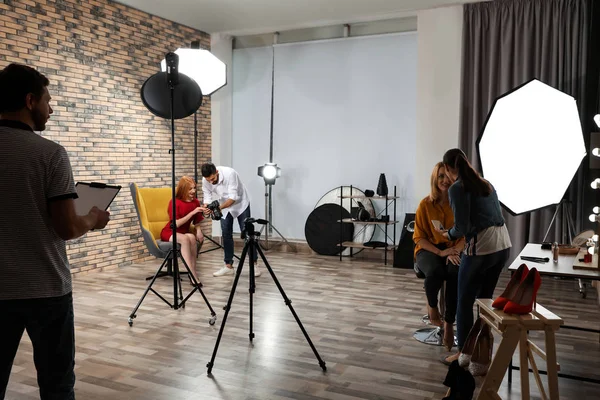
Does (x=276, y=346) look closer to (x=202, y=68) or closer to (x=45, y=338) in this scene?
(x=45, y=338)

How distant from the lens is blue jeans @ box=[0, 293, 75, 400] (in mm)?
1635

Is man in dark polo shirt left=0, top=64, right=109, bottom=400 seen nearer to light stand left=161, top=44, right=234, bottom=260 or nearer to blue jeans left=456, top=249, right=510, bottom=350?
blue jeans left=456, top=249, right=510, bottom=350

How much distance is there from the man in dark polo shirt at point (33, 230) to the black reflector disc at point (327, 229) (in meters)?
5.32

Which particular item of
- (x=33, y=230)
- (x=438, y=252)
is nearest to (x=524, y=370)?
(x=438, y=252)

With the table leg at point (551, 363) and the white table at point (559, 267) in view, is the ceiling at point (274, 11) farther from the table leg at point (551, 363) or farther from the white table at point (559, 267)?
the table leg at point (551, 363)

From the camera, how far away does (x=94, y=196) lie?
1968 millimetres

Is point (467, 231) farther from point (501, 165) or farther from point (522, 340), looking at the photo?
point (501, 165)

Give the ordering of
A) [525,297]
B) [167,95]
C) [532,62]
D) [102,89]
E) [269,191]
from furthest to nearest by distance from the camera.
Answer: [269,191], [102,89], [532,62], [167,95], [525,297]

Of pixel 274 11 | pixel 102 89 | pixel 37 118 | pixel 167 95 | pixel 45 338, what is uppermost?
pixel 274 11

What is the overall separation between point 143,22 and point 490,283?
536 centimetres

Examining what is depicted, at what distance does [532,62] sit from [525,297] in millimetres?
4264

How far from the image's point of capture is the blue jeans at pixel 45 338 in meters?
1.63

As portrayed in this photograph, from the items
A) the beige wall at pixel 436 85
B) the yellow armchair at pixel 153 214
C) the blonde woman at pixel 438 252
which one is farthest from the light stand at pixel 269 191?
the blonde woman at pixel 438 252

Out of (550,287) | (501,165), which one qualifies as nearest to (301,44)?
(501,165)
